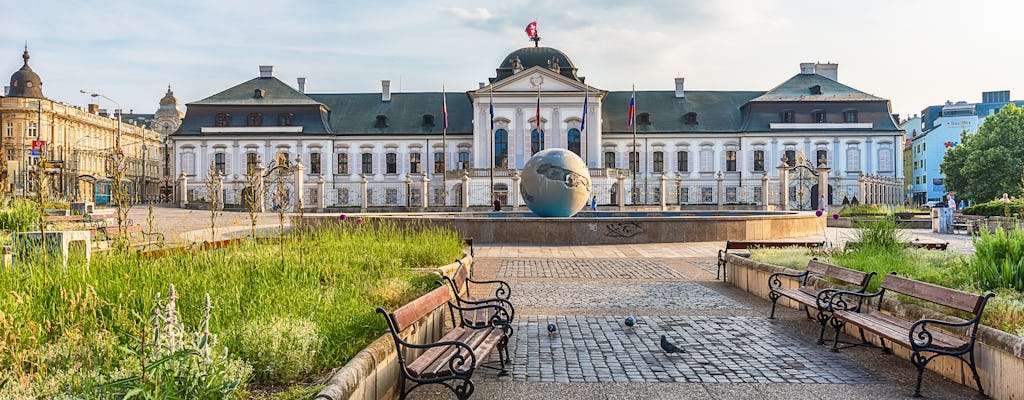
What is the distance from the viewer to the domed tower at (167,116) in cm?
9075

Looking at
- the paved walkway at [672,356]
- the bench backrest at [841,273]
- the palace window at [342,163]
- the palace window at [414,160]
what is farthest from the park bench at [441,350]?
the palace window at [342,163]

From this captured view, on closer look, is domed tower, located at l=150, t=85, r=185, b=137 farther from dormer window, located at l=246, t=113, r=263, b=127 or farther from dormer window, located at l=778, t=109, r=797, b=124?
dormer window, located at l=778, t=109, r=797, b=124

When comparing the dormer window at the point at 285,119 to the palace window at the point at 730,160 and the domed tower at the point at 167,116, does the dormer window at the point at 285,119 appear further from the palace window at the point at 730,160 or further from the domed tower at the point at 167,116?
the domed tower at the point at 167,116

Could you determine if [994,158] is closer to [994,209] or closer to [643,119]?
[643,119]

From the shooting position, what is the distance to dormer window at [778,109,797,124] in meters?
54.5

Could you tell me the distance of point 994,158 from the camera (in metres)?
49.2

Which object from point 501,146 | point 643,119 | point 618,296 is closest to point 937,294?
point 618,296

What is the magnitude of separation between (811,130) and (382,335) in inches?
2166

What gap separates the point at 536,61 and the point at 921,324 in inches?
1965

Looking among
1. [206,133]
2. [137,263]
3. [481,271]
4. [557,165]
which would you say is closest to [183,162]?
[206,133]

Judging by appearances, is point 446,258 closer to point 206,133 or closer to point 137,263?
point 137,263

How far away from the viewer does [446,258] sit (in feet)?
32.6

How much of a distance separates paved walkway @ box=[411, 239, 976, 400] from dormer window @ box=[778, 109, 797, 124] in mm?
47637

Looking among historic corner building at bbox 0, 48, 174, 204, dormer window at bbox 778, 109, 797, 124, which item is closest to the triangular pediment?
dormer window at bbox 778, 109, 797, 124
